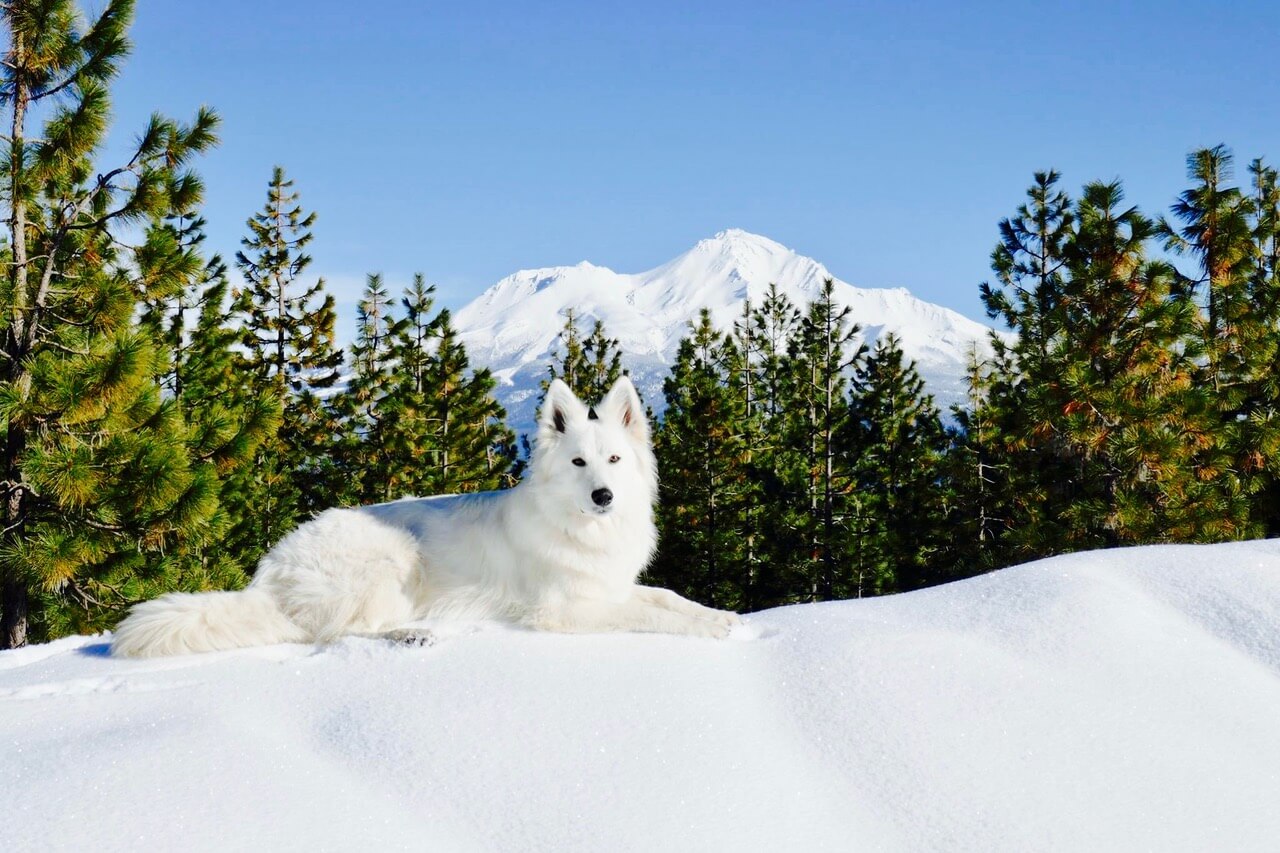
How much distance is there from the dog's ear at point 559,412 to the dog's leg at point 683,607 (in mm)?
1169

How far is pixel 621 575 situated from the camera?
530cm

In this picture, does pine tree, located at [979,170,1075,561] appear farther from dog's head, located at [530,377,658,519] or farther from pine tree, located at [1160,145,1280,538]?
dog's head, located at [530,377,658,519]

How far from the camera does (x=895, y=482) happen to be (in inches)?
1399

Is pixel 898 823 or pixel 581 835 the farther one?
pixel 898 823

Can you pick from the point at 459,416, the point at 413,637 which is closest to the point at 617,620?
the point at 413,637

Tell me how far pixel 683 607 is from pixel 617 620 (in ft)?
1.63

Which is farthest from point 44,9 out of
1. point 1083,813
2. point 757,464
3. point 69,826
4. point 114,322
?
point 757,464

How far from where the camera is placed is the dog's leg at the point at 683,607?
497 centimetres

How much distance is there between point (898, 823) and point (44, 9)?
43.4 feet

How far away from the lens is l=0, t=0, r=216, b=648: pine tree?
32.9 feet

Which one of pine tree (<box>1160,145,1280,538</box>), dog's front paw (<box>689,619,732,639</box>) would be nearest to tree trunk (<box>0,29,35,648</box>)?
dog's front paw (<box>689,619,732,639</box>)

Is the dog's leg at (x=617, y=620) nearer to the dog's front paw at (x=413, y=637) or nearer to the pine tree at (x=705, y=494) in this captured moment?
the dog's front paw at (x=413, y=637)

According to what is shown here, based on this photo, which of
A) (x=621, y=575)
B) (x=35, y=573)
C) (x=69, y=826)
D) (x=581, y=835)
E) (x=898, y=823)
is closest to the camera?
(x=69, y=826)

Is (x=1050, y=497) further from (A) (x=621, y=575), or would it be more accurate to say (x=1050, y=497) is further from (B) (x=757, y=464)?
(A) (x=621, y=575)
